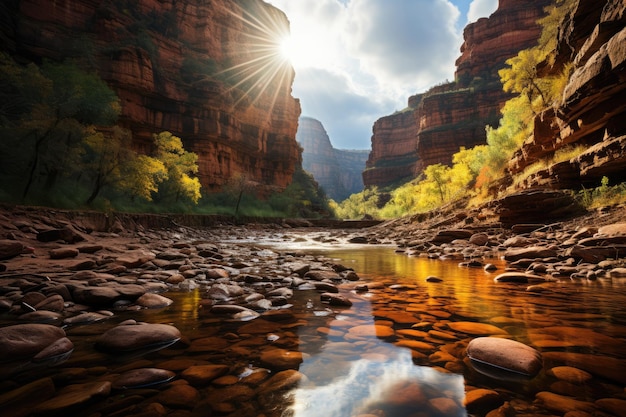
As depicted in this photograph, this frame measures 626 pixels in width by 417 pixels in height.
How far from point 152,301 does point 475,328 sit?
374cm

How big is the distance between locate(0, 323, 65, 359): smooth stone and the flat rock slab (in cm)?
330

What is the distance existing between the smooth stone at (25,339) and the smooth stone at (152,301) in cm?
119

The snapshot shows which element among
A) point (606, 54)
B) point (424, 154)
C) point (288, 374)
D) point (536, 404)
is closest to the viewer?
point (536, 404)

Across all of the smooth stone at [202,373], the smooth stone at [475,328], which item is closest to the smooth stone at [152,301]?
the smooth stone at [202,373]

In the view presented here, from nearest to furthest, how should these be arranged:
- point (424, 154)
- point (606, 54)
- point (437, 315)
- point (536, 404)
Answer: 1. point (536, 404)
2. point (437, 315)
3. point (606, 54)
4. point (424, 154)

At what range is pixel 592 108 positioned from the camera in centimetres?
1079

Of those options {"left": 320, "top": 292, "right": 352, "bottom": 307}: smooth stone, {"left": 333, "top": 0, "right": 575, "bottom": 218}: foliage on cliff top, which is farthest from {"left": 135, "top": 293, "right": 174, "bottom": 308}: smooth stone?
{"left": 333, "top": 0, "right": 575, "bottom": 218}: foliage on cliff top

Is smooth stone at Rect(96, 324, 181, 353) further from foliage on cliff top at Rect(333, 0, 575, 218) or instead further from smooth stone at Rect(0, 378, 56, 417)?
foliage on cliff top at Rect(333, 0, 575, 218)

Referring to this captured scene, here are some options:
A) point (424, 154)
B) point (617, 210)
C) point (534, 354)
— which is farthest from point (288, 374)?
point (424, 154)

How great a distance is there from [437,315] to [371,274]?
10.4 feet

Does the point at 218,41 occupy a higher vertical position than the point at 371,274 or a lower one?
higher

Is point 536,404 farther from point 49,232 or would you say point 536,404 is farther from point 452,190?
point 452,190

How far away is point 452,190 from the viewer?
115 feet

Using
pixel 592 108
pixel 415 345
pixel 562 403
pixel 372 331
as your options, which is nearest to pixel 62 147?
pixel 372 331
